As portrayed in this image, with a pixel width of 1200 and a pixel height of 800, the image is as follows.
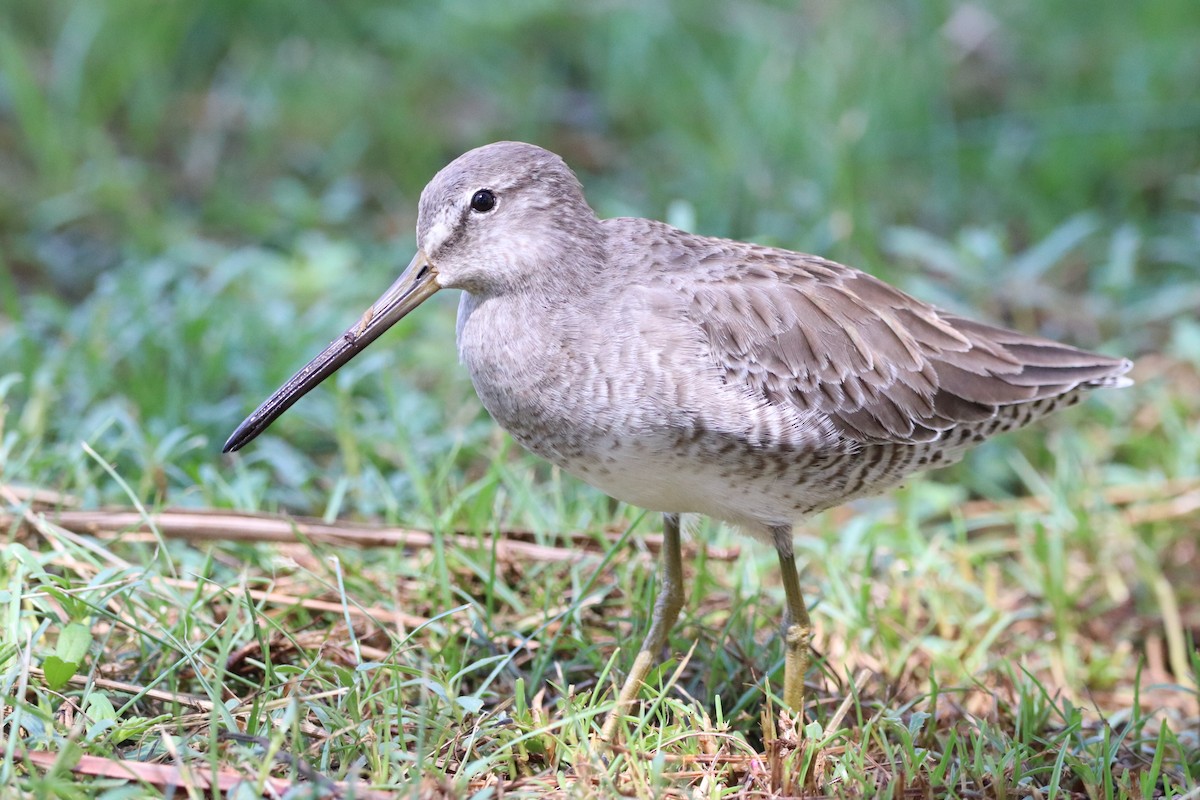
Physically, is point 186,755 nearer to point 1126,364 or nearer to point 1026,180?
point 1126,364

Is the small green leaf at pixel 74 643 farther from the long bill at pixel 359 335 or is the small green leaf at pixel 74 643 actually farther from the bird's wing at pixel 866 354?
the bird's wing at pixel 866 354

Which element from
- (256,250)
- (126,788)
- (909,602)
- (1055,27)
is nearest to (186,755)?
(126,788)

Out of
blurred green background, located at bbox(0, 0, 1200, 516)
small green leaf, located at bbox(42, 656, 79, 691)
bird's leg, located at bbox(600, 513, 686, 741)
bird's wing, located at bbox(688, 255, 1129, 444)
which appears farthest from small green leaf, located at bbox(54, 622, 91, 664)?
bird's wing, located at bbox(688, 255, 1129, 444)

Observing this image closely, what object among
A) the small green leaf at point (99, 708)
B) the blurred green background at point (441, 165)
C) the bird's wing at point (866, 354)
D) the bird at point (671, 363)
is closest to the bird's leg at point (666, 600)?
the bird at point (671, 363)

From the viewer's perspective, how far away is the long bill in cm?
345

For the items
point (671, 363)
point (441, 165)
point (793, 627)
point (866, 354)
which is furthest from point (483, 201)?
point (441, 165)

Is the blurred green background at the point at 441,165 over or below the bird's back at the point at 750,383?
over

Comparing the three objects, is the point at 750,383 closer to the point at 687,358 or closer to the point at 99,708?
the point at 687,358

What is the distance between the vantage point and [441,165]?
21.6ft

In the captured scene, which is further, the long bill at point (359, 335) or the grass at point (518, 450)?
the long bill at point (359, 335)

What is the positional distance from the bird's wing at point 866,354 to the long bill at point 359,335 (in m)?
0.71

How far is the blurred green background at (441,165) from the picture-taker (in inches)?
184

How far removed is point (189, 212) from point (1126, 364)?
13.9 ft

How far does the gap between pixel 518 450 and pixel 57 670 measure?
6.78 ft
